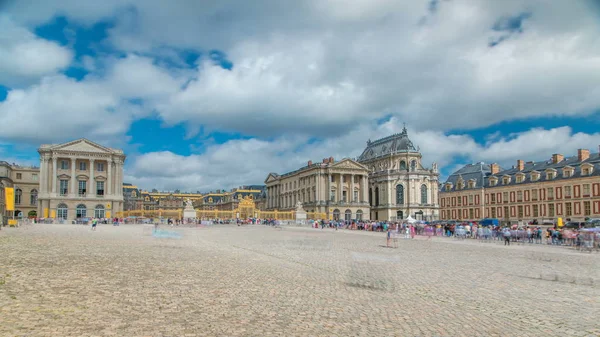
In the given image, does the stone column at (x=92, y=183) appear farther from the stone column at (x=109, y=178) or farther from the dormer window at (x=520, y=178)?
the dormer window at (x=520, y=178)

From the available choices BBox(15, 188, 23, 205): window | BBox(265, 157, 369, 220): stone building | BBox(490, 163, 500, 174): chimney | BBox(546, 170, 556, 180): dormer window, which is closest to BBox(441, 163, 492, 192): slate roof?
BBox(490, 163, 500, 174): chimney

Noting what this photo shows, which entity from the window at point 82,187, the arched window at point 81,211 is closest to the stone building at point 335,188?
the arched window at point 81,211

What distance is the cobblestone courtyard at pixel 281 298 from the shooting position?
808 centimetres

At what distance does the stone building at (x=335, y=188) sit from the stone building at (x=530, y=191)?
55.8 ft

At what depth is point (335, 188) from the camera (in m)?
93.9

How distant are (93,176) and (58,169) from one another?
17.3 feet

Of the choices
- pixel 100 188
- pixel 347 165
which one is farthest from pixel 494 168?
pixel 100 188

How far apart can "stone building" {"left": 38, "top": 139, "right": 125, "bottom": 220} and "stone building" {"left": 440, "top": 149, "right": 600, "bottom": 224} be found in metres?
61.1

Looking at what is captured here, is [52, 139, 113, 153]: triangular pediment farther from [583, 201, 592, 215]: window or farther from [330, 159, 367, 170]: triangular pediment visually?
[583, 201, 592, 215]: window

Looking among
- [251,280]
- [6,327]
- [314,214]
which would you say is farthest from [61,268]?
[314,214]

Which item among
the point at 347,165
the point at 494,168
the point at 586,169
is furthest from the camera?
the point at 347,165

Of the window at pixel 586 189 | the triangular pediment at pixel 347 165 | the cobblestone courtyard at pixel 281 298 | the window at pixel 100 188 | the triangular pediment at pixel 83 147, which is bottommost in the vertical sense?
the cobblestone courtyard at pixel 281 298

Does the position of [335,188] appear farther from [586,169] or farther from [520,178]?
[586,169]

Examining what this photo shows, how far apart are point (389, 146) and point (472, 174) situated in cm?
2200
